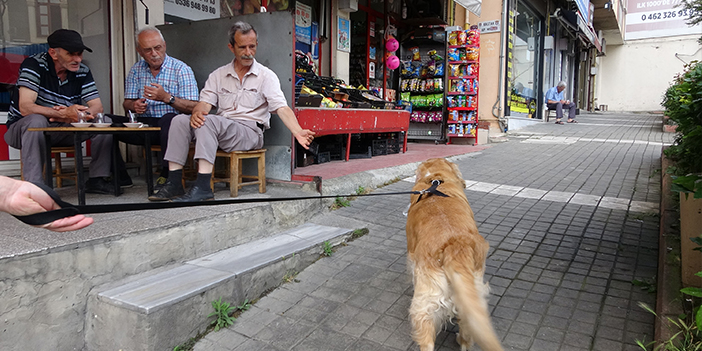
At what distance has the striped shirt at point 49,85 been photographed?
3.72 meters

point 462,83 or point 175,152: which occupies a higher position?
point 462,83

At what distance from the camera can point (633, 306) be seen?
2.81m

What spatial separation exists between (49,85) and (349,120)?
12.8 feet

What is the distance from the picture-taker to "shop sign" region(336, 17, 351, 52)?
855 centimetres

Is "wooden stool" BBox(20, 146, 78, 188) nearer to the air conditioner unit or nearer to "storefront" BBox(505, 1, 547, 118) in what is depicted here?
the air conditioner unit

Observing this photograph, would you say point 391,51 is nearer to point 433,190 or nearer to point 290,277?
point 290,277

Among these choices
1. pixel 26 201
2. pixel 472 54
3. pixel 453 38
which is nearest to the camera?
pixel 26 201

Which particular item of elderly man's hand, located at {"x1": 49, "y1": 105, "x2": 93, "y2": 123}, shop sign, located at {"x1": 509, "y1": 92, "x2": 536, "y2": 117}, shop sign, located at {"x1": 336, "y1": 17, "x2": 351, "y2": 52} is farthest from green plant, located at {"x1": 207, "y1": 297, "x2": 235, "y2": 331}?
shop sign, located at {"x1": 509, "y1": 92, "x2": 536, "y2": 117}

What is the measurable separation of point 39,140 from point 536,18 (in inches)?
679

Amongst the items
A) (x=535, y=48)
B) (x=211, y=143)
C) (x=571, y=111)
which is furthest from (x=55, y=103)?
(x=571, y=111)

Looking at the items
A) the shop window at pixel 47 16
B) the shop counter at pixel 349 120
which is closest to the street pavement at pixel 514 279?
the shop counter at pixel 349 120

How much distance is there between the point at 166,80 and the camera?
4.39 m

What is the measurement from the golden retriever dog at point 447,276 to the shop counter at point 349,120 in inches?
139

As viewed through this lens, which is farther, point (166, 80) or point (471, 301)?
point (166, 80)
